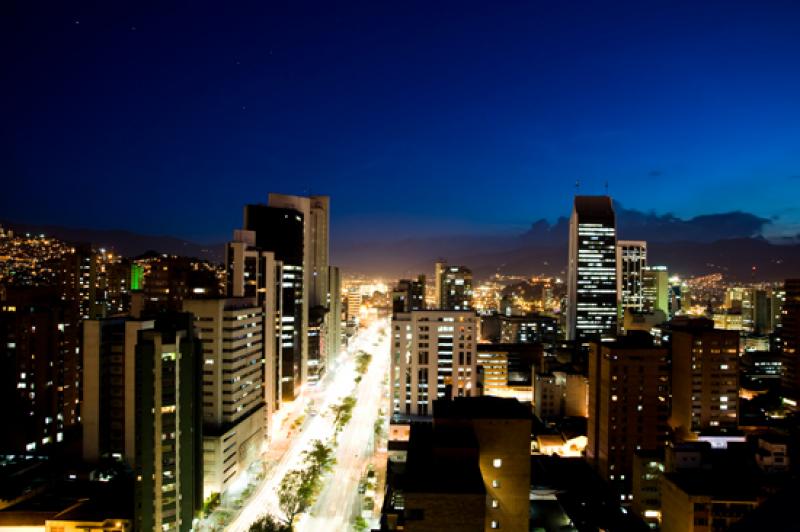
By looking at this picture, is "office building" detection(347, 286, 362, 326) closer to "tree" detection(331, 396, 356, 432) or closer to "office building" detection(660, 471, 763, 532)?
"tree" detection(331, 396, 356, 432)

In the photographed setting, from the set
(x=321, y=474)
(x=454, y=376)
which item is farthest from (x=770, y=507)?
(x=454, y=376)

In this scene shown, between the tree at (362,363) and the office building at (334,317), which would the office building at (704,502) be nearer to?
the tree at (362,363)

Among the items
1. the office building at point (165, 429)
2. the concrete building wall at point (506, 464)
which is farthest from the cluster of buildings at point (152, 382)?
the concrete building wall at point (506, 464)

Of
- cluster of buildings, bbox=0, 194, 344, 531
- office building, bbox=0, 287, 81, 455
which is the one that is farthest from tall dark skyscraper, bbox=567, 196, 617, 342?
office building, bbox=0, 287, 81, 455

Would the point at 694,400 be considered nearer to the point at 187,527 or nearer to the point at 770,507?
the point at 187,527

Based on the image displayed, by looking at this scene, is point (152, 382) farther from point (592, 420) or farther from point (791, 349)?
point (791, 349)

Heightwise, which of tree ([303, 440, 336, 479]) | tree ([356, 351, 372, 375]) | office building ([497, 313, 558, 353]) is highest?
office building ([497, 313, 558, 353])

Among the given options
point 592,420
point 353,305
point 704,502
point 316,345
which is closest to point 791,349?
point 592,420
